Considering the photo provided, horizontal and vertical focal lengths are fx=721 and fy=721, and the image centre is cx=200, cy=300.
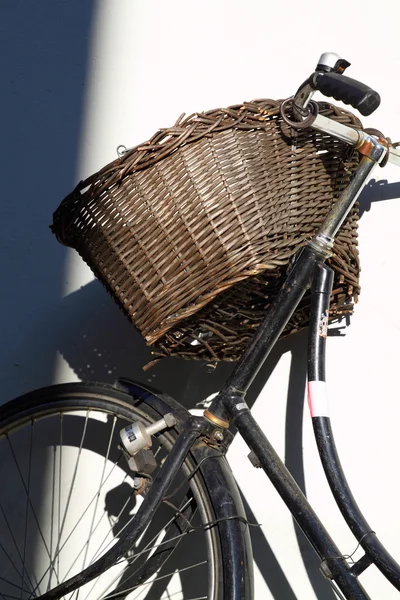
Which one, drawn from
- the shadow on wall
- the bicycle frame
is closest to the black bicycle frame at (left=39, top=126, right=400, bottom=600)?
the bicycle frame

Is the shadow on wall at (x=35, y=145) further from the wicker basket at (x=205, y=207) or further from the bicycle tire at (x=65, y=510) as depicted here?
the wicker basket at (x=205, y=207)

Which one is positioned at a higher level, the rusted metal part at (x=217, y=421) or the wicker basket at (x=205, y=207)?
the wicker basket at (x=205, y=207)

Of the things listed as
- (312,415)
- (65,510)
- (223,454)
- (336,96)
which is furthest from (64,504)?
(336,96)

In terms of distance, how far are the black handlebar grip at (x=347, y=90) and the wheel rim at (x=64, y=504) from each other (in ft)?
2.72

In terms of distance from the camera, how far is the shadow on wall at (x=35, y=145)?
5.37 ft

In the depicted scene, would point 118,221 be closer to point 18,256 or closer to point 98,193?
point 98,193

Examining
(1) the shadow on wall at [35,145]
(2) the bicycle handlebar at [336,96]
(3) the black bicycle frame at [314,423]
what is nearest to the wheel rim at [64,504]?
(1) the shadow on wall at [35,145]

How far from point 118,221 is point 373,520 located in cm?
76

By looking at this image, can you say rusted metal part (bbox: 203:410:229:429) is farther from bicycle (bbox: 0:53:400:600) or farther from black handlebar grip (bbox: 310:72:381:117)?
black handlebar grip (bbox: 310:72:381:117)

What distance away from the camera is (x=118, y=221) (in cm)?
117

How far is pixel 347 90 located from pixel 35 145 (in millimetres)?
834

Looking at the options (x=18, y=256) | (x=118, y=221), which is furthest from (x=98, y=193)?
(x=18, y=256)

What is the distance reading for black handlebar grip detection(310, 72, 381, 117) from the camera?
106 centimetres

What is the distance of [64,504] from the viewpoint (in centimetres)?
160
